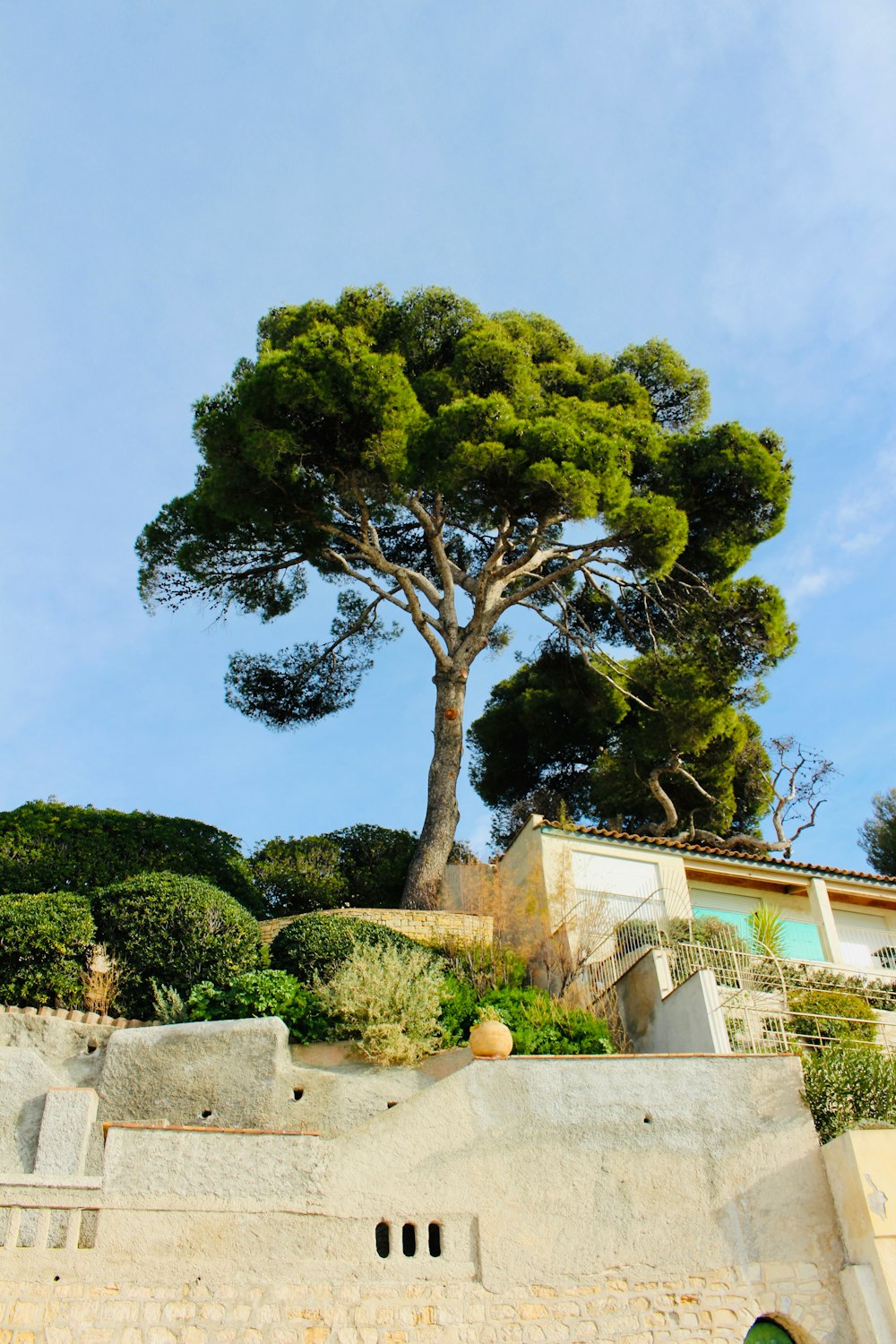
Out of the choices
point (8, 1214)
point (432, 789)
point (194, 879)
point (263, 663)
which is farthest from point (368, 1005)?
point (263, 663)

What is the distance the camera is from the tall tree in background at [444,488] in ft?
61.1

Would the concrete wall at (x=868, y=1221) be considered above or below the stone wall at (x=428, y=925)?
below

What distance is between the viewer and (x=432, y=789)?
60.6 ft

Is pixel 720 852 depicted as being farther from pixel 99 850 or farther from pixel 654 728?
pixel 99 850

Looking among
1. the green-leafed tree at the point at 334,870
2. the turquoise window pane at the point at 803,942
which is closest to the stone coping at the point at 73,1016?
the green-leafed tree at the point at 334,870

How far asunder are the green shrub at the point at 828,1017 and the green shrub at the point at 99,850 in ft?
27.0

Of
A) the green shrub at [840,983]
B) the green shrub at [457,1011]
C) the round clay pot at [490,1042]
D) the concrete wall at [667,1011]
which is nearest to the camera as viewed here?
the round clay pot at [490,1042]

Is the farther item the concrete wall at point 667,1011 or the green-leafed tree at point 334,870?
the green-leafed tree at point 334,870

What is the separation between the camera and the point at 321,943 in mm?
13625

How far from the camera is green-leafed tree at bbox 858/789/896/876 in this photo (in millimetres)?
28000

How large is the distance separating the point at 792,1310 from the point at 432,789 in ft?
33.0

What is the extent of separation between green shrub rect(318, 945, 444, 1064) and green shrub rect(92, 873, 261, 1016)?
1.31 metres

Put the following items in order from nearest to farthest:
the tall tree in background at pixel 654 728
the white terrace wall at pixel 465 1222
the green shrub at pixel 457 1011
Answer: the white terrace wall at pixel 465 1222 → the green shrub at pixel 457 1011 → the tall tree in background at pixel 654 728

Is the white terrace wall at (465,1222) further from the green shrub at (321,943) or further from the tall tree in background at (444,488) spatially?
the tall tree in background at (444,488)
